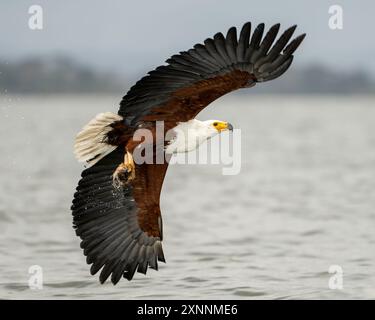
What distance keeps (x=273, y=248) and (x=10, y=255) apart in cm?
301

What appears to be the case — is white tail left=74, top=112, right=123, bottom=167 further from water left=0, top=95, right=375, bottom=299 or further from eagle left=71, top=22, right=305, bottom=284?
water left=0, top=95, right=375, bottom=299

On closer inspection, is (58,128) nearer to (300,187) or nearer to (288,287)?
(300,187)

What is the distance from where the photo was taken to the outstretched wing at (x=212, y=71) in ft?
27.5

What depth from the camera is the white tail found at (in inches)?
340

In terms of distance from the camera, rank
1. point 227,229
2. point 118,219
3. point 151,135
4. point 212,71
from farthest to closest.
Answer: point 227,229 → point 118,219 → point 151,135 → point 212,71

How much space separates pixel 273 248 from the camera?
11.8 meters

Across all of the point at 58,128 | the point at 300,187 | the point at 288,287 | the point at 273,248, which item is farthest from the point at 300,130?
the point at 288,287

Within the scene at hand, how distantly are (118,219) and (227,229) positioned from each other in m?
4.65

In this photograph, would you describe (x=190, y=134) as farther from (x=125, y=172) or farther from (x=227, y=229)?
(x=227, y=229)

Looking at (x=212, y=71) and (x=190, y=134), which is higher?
(x=212, y=71)

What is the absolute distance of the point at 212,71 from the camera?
8.45 metres

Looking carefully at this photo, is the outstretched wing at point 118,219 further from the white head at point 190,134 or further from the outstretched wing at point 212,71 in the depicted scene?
the outstretched wing at point 212,71

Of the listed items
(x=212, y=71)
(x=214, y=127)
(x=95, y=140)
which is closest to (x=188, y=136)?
(x=214, y=127)

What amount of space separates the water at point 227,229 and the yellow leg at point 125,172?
3.63 feet
